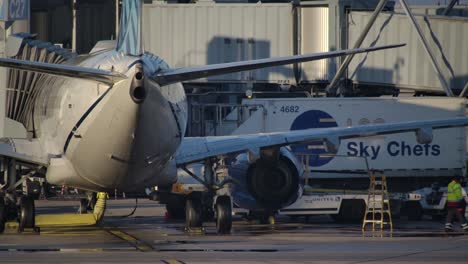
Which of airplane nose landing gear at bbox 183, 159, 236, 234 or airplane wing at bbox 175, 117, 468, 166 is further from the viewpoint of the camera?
airplane wing at bbox 175, 117, 468, 166

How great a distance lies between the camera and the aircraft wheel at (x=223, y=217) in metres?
30.3

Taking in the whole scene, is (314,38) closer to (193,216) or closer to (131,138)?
(193,216)

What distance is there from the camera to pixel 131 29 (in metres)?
27.2

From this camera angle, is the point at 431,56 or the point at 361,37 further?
the point at 361,37

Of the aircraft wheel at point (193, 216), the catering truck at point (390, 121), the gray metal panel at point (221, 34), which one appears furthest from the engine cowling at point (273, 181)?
the gray metal panel at point (221, 34)

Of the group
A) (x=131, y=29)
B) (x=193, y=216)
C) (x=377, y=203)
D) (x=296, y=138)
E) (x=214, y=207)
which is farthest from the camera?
(x=377, y=203)

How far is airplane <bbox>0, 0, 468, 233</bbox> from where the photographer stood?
24.0m

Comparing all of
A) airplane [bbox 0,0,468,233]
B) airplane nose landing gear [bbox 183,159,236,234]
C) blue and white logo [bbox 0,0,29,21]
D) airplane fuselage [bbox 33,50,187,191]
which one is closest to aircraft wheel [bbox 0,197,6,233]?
airplane [bbox 0,0,468,233]

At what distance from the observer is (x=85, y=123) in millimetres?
25953

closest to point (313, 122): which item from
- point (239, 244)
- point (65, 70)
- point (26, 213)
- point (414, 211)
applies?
point (414, 211)

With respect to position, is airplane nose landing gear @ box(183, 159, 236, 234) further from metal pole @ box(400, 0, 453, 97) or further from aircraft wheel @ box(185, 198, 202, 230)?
metal pole @ box(400, 0, 453, 97)

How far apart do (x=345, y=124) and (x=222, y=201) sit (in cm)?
1125

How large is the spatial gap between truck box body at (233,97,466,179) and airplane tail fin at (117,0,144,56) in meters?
13.7

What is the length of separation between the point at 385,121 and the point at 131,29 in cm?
1597
